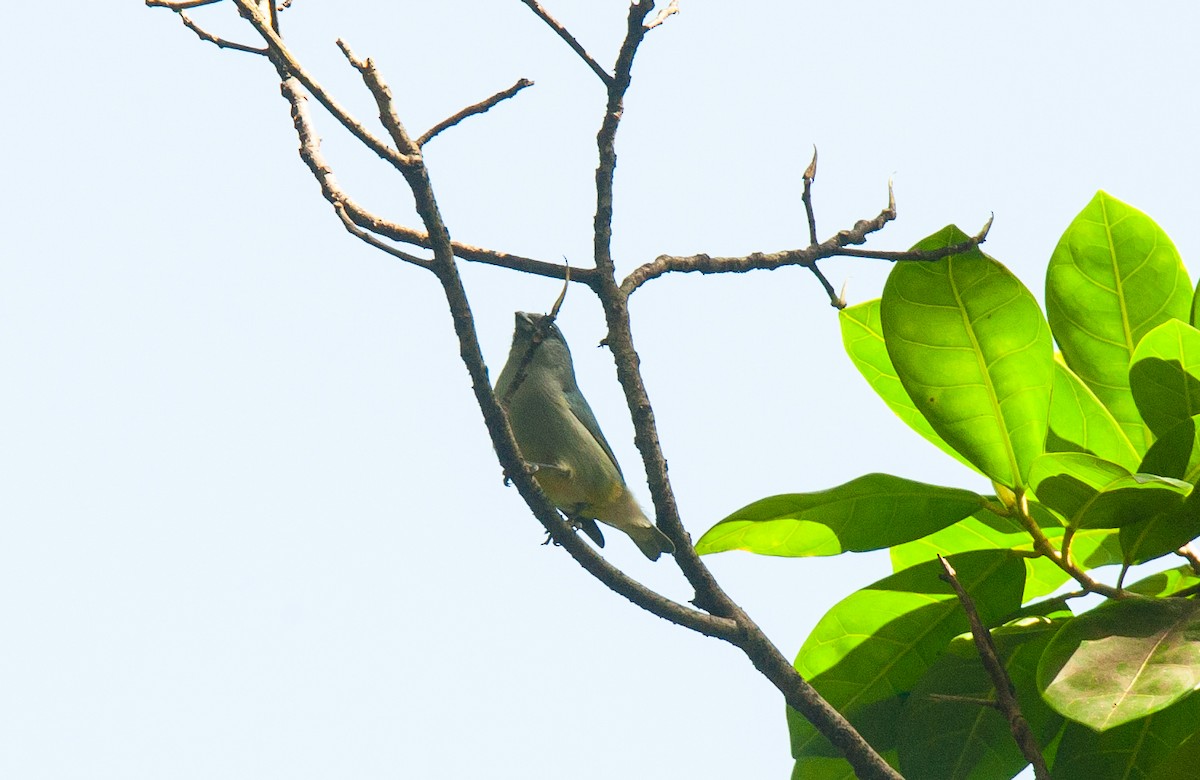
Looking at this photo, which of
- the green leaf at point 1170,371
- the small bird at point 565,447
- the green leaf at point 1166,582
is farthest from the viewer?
the small bird at point 565,447

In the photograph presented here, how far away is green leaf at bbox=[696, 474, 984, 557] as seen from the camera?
196 cm

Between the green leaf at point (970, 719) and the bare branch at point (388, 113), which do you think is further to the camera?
the green leaf at point (970, 719)

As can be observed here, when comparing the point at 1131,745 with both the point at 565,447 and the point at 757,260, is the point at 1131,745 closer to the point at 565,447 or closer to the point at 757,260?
the point at 757,260

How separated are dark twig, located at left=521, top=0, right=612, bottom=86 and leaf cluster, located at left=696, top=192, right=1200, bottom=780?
664mm

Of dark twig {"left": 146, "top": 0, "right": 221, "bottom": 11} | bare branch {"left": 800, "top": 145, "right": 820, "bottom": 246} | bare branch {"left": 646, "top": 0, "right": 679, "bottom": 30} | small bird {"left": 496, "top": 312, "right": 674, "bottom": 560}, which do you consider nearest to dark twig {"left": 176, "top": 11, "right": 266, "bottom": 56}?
dark twig {"left": 146, "top": 0, "right": 221, "bottom": 11}

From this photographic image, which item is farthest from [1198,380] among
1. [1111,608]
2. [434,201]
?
[434,201]

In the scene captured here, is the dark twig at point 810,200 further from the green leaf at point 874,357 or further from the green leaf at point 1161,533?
the green leaf at point 1161,533

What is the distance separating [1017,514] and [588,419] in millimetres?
2517

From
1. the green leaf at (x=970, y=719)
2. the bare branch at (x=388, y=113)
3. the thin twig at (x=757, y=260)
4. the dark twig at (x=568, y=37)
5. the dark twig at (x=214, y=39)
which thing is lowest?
the green leaf at (x=970, y=719)

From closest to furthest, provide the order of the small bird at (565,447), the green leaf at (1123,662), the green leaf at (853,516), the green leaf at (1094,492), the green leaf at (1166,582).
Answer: the green leaf at (1123,662)
the green leaf at (1094,492)
the green leaf at (853,516)
the green leaf at (1166,582)
the small bird at (565,447)

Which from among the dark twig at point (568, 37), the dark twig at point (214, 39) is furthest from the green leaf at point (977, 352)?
the dark twig at point (214, 39)

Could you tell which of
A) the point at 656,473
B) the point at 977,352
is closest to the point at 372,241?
the point at 656,473

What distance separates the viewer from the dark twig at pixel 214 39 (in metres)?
2.28

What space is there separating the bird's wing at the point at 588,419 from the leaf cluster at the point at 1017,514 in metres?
2.12
